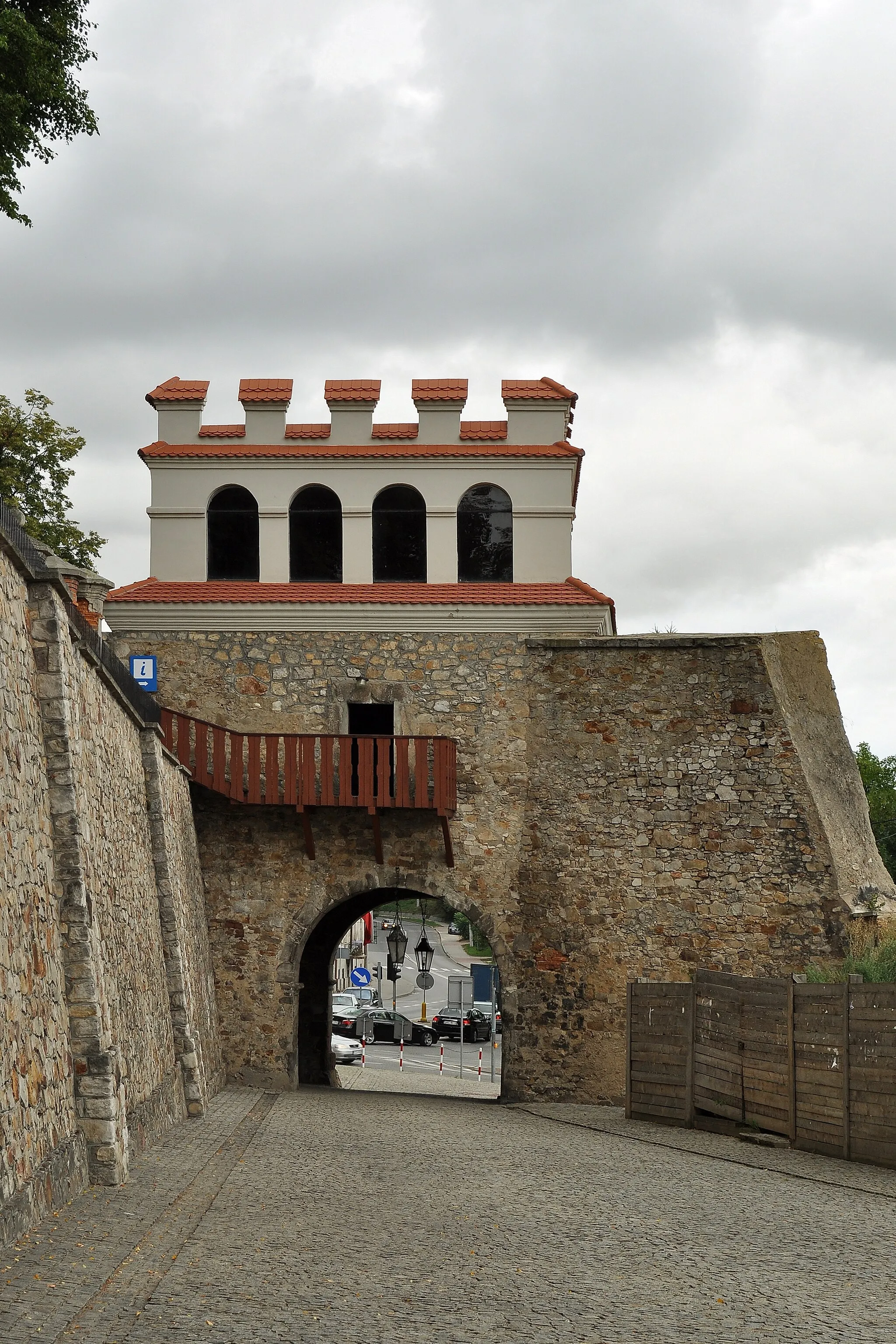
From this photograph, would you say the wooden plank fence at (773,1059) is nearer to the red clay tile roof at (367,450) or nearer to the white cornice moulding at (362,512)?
the white cornice moulding at (362,512)

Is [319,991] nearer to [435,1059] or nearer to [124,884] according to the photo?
[124,884]

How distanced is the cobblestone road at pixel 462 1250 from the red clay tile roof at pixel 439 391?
1145cm

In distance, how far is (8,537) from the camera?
9.16m

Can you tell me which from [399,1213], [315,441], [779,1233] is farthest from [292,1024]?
[779,1233]

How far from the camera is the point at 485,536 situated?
67.5ft

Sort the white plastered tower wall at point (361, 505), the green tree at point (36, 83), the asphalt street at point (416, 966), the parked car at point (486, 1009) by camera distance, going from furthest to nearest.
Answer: the asphalt street at point (416, 966), the parked car at point (486, 1009), the white plastered tower wall at point (361, 505), the green tree at point (36, 83)

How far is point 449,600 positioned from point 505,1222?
12.1 metres

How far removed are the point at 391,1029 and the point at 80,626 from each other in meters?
30.5

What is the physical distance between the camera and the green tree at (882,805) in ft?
177

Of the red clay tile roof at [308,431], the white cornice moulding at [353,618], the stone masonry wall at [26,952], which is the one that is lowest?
the stone masonry wall at [26,952]

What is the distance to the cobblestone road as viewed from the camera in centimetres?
595

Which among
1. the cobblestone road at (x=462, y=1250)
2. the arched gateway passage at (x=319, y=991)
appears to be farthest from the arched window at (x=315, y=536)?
the cobblestone road at (x=462, y=1250)

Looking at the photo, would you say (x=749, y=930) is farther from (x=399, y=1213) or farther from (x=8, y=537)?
(x=8, y=537)

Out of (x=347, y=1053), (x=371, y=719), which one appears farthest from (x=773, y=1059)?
(x=347, y=1053)
